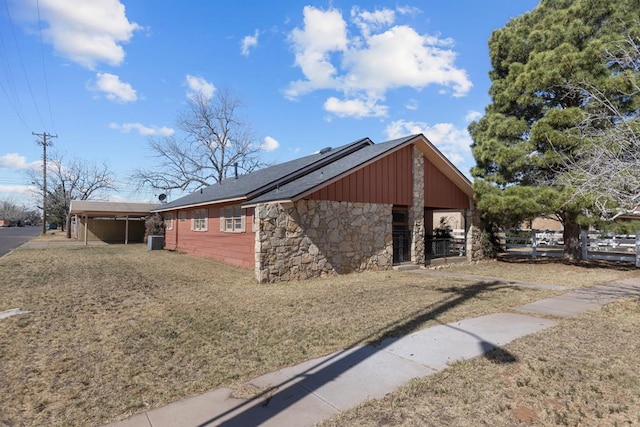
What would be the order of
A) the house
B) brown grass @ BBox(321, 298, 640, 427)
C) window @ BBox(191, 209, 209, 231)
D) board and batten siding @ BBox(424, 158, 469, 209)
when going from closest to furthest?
brown grass @ BBox(321, 298, 640, 427), the house, board and batten siding @ BBox(424, 158, 469, 209), window @ BBox(191, 209, 209, 231)

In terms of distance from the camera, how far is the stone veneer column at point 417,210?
1352 cm

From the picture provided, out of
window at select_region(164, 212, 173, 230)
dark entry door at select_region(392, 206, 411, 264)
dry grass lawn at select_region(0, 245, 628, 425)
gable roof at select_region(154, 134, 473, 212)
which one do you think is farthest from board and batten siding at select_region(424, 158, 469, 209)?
window at select_region(164, 212, 173, 230)

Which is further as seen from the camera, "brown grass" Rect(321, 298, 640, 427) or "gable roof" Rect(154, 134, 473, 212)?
"gable roof" Rect(154, 134, 473, 212)

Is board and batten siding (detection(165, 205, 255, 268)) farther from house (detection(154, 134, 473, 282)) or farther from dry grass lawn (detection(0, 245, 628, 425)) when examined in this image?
dry grass lawn (detection(0, 245, 628, 425))

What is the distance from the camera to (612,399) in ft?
11.4

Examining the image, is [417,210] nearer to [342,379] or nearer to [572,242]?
[572,242]

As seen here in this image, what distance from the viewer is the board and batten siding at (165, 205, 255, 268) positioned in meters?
13.1

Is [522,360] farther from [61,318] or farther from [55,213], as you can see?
[55,213]

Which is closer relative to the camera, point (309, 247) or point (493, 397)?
point (493, 397)

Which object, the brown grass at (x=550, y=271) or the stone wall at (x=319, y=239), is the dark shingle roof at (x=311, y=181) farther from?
the brown grass at (x=550, y=271)

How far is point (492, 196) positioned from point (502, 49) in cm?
629

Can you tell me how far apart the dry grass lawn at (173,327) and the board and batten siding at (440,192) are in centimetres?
432

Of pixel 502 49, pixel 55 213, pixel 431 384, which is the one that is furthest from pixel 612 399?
pixel 55 213

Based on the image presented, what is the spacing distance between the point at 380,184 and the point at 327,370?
898 cm
